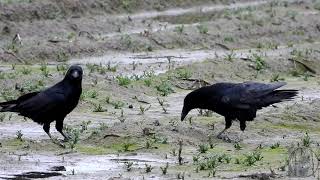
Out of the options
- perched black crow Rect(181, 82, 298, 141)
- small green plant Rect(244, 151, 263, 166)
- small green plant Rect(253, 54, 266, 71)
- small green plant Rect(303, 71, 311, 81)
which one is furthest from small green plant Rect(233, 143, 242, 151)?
small green plant Rect(253, 54, 266, 71)

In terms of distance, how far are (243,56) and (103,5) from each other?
29.2 ft

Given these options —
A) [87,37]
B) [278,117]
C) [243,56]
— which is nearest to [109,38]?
[87,37]

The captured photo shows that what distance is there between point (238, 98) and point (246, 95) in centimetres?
16

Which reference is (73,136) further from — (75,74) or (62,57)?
(62,57)

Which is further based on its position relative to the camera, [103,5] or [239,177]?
[103,5]

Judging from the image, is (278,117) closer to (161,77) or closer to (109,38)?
(161,77)

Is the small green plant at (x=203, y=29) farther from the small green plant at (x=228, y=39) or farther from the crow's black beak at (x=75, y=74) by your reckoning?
the crow's black beak at (x=75, y=74)

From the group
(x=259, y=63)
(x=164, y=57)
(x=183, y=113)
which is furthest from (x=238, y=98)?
(x=164, y=57)

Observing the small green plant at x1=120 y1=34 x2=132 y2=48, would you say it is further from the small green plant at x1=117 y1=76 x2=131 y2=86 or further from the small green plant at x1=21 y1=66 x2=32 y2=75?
the small green plant at x1=117 y1=76 x2=131 y2=86

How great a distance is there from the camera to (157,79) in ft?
56.9

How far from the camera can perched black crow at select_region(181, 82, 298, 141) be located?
1241 cm

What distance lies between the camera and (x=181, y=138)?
11.8m

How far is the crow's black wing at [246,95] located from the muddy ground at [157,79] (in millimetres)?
447

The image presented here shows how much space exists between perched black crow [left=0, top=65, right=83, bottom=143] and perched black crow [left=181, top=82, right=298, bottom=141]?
72.8 inches
